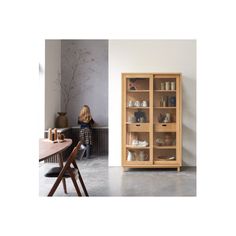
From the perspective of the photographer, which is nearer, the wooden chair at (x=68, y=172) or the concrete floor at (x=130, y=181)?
the wooden chair at (x=68, y=172)

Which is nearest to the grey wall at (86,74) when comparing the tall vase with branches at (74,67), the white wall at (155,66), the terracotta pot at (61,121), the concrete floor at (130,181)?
the tall vase with branches at (74,67)

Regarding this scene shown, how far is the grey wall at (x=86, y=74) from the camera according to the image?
7.94 m

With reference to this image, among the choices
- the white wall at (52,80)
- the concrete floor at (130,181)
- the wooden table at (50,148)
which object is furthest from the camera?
the white wall at (52,80)

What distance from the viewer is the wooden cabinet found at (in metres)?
5.95

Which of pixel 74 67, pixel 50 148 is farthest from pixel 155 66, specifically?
pixel 50 148

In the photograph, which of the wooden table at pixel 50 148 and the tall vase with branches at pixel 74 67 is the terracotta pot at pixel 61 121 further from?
the wooden table at pixel 50 148

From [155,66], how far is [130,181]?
8.36 ft

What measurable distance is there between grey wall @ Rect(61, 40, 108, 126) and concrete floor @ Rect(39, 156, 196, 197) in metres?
1.95

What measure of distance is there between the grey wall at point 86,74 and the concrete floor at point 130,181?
1.95 meters

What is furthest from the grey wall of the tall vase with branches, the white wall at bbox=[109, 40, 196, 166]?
the white wall at bbox=[109, 40, 196, 166]

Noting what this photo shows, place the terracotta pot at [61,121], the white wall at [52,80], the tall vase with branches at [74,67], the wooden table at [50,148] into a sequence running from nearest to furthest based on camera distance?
the wooden table at [50,148] < the white wall at [52,80] < the terracotta pot at [61,121] < the tall vase with branches at [74,67]

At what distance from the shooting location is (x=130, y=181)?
5117 mm
